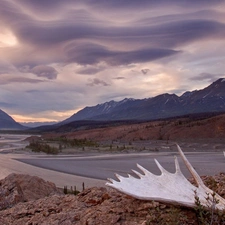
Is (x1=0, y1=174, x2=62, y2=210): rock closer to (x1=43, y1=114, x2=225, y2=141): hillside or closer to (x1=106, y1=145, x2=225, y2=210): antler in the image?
(x1=106, y1=145, x2=225, y2=210): antler

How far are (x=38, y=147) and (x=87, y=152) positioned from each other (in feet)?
16.1

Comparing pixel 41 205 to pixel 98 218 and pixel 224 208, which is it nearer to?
pixel 98 218

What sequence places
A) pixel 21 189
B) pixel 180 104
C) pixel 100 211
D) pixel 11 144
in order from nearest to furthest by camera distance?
pixel 100 211, pixel 21 189, pixel 11 144, pixel 180 104

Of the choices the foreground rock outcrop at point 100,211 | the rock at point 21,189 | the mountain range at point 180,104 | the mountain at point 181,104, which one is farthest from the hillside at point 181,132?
the mountain at point 181,104

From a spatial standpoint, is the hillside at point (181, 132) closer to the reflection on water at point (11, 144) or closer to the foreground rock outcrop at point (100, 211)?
the reflection on water at point (11, 144)

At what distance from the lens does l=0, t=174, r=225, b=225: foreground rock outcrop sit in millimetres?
4160

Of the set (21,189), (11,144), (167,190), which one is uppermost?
(11,144)

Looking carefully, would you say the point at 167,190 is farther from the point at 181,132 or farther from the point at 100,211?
the point at 181,132

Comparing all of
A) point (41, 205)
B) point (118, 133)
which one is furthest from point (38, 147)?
point (41, 205)

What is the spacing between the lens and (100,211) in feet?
15.1

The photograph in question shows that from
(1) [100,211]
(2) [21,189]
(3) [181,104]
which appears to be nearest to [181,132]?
(2) [21,189]

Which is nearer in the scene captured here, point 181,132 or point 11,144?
point 181,132

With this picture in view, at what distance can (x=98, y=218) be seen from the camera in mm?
4484

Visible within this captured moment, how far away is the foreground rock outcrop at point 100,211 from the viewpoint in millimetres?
4160
